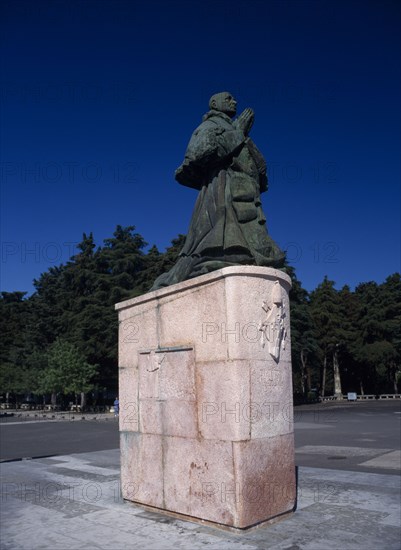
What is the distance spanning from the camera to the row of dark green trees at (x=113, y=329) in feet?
122

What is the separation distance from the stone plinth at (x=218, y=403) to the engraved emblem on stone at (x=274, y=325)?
0.04 feet

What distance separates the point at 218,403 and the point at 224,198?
2.84 metres

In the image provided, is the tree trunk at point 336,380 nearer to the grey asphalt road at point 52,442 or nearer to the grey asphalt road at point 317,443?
the grey asphalt road at point 317,443

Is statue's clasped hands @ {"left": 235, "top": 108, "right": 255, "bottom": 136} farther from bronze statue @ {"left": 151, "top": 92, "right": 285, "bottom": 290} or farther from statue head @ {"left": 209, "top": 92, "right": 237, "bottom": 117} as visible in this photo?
statue head @ {"left": 209, "top": 92, "right": 237, "bottom": 117}

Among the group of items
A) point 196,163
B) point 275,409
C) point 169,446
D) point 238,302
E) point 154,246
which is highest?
point 154,246

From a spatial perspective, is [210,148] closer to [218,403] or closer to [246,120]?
[246,120]

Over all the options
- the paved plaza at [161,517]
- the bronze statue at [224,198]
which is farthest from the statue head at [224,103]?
the paved plaza at [161,517]

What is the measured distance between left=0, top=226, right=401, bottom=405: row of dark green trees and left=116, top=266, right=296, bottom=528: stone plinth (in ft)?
94.9

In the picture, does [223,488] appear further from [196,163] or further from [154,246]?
[154,246]

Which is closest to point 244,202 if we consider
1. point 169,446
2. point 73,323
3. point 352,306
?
point 169,446

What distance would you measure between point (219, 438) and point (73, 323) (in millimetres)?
37318

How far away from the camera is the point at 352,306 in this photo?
55.6 m

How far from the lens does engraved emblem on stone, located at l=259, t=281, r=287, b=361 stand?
6.16 meters

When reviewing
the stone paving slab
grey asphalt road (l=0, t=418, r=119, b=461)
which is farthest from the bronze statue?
grey asphalt road (l=0, t=418, r=119, b=461)
